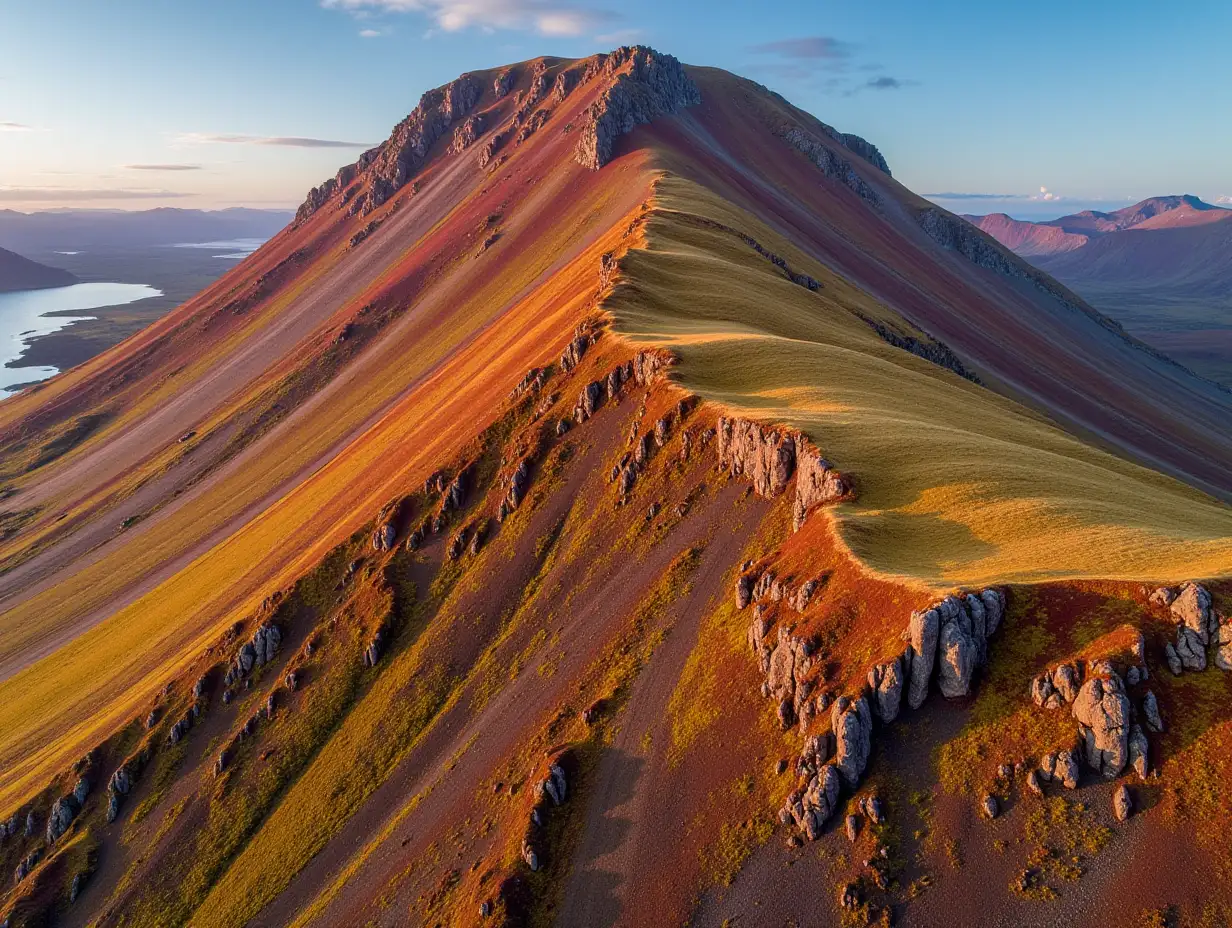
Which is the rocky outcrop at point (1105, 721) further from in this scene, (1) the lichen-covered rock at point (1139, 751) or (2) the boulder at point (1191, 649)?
(2) the boulder at point (1191, 649)

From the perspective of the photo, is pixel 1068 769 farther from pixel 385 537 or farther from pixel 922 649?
pixel 385 537

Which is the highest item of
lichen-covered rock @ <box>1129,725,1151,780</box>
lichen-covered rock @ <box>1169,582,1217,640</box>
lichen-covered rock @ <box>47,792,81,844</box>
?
lichen-covered rock @ <box>1169,582,1217,640</box>

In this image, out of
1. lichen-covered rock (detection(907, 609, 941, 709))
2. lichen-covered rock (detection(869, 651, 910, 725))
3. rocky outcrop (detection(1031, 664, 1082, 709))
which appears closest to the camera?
rocky outcrop (detection(1031, 664, 1082, 709))

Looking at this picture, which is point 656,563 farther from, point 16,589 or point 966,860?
point 16,589

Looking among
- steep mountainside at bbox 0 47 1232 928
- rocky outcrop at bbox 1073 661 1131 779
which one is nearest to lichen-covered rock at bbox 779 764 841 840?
steep mountainside at bbox 0 47 1232 928

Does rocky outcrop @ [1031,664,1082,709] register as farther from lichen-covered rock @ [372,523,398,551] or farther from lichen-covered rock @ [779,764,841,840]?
lichen-covered rock @ [372,523,398,551]

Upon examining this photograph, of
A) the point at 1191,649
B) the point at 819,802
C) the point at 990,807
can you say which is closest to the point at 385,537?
the point at 819,802
